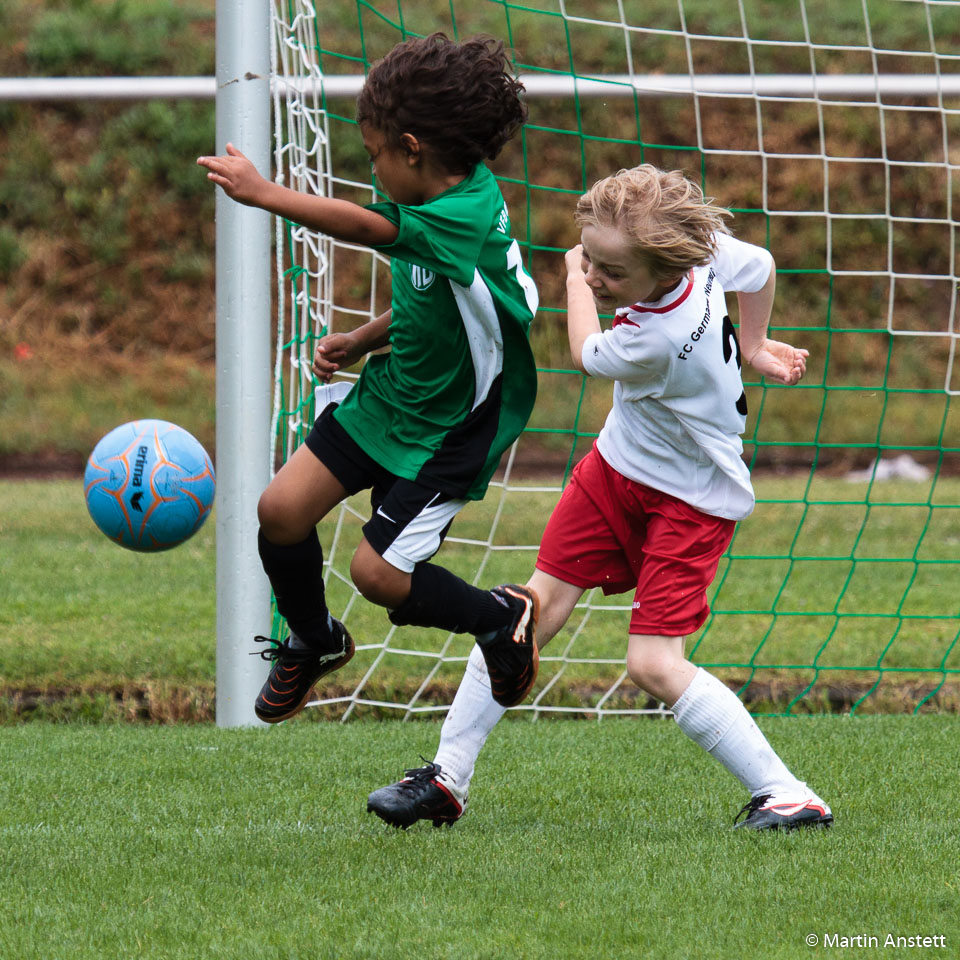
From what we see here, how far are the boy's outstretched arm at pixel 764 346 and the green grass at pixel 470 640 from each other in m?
1.41

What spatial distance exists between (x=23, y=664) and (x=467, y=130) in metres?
3.08

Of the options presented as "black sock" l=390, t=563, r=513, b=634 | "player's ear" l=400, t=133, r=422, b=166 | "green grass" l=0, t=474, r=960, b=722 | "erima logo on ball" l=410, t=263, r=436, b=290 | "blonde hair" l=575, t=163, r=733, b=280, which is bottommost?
"green grass" l=0, t=474, r=960, b=722

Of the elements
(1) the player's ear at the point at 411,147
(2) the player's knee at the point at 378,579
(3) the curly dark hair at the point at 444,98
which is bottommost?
(2) the player's knee at the point at 378,579

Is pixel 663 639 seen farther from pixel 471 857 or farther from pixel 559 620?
pixel 471 857

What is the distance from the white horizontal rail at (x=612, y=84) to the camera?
18.6ft

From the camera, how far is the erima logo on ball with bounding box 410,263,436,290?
9.18ft

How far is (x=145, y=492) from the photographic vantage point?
12.1ft

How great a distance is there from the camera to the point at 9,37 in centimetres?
1547

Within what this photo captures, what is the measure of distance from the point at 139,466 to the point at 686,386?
64.9 inches

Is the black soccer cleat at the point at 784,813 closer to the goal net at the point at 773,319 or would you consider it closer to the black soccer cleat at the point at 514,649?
the black soccer cleat at the point at 514,649

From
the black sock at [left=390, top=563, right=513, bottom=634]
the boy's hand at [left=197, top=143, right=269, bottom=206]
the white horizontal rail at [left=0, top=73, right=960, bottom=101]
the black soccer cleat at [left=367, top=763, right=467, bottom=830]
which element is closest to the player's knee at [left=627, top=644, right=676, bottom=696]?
the black sock at [left=390, top=563, right=513, bottom=634]

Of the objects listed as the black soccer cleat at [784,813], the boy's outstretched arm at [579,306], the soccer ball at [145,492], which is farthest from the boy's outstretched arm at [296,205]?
the black soccer cleat at [784,813]

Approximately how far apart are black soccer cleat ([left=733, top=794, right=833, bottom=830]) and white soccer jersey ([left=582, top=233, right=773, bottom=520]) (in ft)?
2.16

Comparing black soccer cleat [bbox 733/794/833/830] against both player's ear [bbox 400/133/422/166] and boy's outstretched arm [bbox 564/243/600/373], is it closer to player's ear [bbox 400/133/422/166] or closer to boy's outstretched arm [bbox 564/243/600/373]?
boy's outstretched arm [bbox 564/243/600/373]
